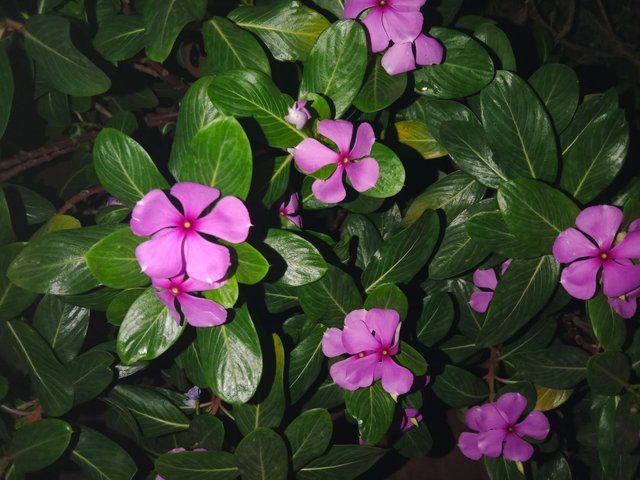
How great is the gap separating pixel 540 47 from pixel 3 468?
1.27m

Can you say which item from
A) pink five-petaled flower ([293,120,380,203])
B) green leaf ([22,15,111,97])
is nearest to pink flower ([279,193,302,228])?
pink five-petaled flower ([293,120,380,203])

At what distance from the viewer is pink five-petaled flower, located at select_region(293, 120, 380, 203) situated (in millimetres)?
664

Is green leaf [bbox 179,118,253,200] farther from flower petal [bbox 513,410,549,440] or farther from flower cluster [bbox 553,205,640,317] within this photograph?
flower petal [bbox 513,410,549,440]

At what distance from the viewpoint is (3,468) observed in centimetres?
92

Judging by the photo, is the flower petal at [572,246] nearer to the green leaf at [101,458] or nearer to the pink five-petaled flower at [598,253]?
the pink five-petaled flower at [598,253]

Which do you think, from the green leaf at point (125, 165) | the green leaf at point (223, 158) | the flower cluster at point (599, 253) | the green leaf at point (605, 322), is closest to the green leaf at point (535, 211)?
the flower cluster at point (599, 253)

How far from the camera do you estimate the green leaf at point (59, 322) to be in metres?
0.90

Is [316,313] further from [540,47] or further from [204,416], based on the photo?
[540,47]

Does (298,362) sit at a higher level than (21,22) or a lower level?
lower

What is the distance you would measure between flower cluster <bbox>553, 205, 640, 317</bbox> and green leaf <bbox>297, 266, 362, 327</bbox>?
28 centimetres

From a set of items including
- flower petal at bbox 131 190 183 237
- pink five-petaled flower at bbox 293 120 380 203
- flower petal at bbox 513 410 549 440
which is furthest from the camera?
flower petal at bbox 513 410 549 440

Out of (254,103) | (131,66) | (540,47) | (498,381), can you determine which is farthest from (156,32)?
(498,381)

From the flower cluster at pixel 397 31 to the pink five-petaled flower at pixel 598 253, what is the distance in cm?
30

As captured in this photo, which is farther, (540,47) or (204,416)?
(540,47)
